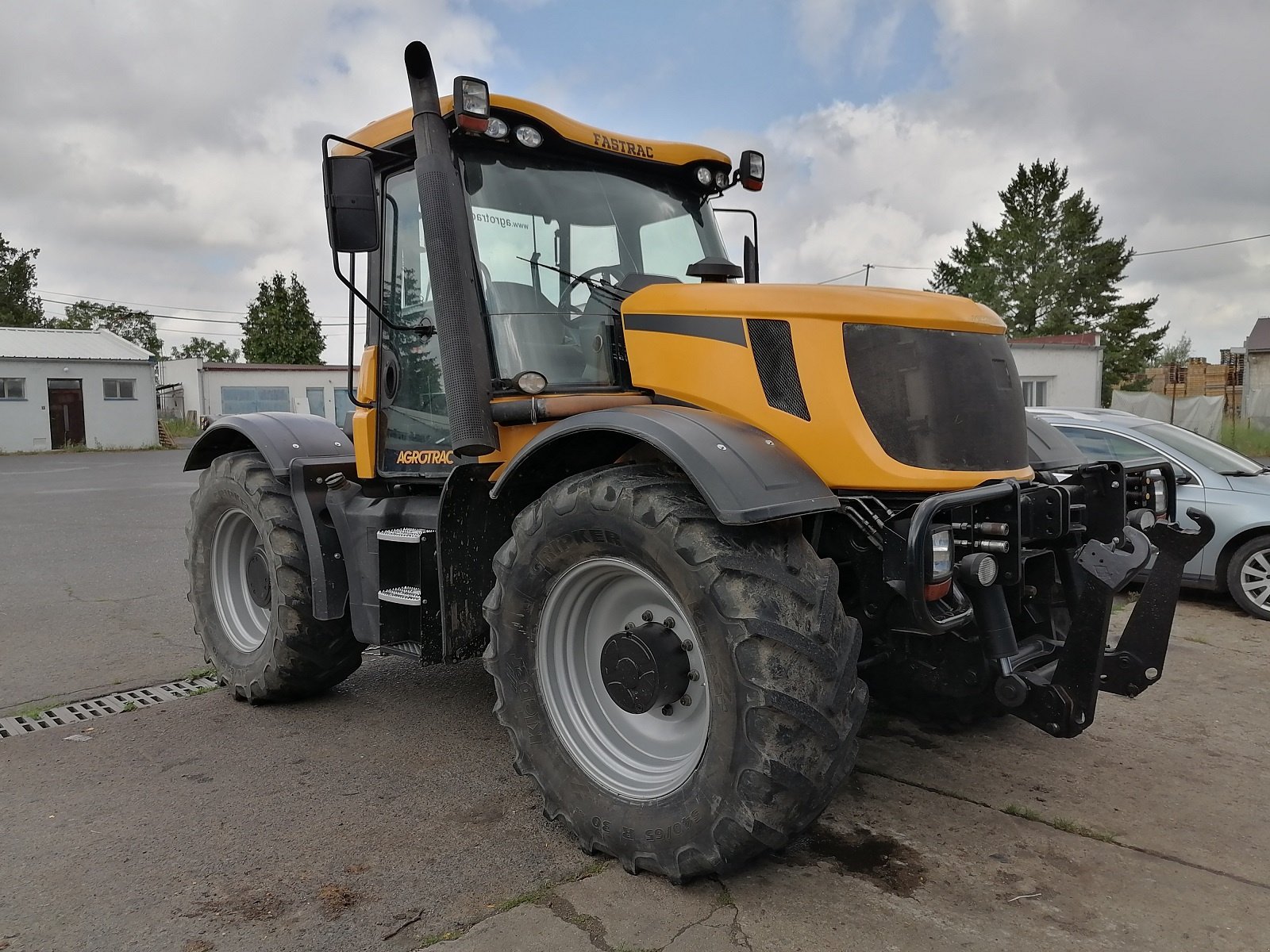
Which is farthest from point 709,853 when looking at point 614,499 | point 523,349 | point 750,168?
point 750,168

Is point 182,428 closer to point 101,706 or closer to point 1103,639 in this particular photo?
point 101,706

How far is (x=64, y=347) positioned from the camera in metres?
38.5

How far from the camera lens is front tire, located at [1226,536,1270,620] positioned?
7516mm

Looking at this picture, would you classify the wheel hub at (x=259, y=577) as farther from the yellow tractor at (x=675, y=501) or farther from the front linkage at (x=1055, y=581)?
the front linkage at (x=1055, y=581)

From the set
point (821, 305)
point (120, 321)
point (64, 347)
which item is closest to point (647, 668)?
point (821, 305)

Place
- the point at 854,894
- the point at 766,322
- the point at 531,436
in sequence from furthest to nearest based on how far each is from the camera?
the point at 531,436 < the point at 766,322 < the point at 854,894

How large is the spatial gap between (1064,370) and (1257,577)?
22.6 meters

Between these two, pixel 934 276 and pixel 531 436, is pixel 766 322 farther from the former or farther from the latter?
pixel 934 276

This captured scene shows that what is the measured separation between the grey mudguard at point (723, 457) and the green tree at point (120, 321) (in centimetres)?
7792

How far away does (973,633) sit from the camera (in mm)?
3385

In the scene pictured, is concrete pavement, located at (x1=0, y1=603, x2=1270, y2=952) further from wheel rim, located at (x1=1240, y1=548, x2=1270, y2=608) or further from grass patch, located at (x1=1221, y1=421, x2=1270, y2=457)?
grass patch, located at (x1=1221, y1=421, x2=1270, y2=457)

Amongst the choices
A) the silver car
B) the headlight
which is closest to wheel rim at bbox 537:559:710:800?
the headlight

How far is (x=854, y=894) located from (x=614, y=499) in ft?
4.89

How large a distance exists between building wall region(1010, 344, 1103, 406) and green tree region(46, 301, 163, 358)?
64.7 meters
